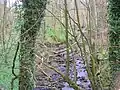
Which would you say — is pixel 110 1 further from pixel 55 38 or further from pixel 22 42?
pixel 55 38

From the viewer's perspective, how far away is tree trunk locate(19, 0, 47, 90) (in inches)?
228

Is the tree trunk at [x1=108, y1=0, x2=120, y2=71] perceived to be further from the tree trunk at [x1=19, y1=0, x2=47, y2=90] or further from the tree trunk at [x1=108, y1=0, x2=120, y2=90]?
the tree trunk at [x1=19, y1=0, x2=47, y2=90]

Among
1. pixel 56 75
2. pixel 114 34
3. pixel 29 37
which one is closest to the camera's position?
pixel 114 34

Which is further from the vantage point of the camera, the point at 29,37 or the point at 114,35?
the point at 29,37

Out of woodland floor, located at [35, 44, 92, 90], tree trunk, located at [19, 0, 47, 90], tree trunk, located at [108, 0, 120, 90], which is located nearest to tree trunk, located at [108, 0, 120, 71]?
tree trunk, located at [108, 0, 120, 90]

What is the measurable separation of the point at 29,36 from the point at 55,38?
1112cm

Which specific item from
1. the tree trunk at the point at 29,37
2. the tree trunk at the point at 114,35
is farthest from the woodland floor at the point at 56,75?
the tree trunk at the point at 114,35

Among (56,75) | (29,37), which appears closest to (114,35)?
(29,37)

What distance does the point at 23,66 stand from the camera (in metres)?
5.77

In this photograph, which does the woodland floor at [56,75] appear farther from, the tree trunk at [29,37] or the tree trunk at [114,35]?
the tree trunk at [114,35]

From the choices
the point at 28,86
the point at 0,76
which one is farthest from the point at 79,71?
the point at 28,86

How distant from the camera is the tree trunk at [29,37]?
5.79 meters

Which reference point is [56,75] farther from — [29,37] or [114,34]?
[114,34]

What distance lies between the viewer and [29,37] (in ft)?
19.2
